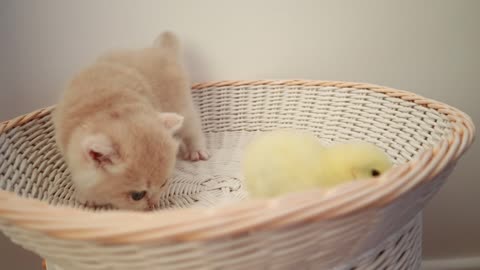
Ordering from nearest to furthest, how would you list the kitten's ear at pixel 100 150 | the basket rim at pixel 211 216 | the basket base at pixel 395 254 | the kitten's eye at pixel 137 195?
1. the basket rim at pixel 211 216
2. the basket base at pixel 395 254
3. the kitten's ear at pixel 100 150
4. the kitten's eye at pixel 137 195

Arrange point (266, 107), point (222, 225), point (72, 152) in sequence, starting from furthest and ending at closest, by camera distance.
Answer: point (266, 107)
point (72, 152)
point (222, 225)

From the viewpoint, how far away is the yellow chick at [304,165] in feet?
1.99

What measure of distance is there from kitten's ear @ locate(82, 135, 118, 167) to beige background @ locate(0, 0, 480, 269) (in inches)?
25.7

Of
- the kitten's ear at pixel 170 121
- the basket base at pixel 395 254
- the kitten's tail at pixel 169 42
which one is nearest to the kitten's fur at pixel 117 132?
the kitten's ear at pixel 170 121

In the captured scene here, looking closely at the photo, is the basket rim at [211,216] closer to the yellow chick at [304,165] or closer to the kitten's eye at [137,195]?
the yellow chick at [304,165]

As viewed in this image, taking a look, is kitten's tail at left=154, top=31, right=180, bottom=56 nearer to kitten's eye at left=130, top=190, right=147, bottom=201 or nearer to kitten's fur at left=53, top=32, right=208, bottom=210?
kitten's fur at left=53, top=32, right=208, bottom=210

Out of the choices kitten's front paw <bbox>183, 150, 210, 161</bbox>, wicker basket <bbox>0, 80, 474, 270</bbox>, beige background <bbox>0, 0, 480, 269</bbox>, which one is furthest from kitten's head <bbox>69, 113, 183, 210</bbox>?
beige background <bbox>0, 0, 480, 269</bbox>

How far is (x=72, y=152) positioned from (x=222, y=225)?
565 mm

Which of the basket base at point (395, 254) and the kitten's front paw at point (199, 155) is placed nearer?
the basket base at point (395, 254)

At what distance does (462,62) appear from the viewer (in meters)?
1.23

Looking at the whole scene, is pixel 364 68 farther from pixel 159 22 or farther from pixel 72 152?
pixel 72 152

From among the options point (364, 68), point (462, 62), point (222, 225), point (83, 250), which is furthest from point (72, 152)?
point (462, 62)

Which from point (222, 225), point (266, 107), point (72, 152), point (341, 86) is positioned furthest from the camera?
point (266, 107)

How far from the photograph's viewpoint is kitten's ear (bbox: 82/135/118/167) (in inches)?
28.9
